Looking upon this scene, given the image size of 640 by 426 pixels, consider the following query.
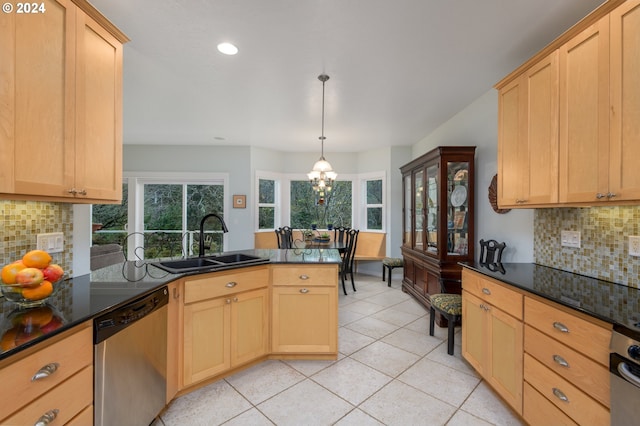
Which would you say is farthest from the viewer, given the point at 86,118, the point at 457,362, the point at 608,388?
the point at 457,362

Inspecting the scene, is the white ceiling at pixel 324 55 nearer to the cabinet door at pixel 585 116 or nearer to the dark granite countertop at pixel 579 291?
the cabinet door at pixel 585 116

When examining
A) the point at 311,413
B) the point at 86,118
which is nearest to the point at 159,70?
the point at 86,118

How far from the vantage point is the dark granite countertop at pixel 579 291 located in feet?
3.95

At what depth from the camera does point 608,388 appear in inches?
45.3

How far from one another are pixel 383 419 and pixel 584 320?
4.12 ft

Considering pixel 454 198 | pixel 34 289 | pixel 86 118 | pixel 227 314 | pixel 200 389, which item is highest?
pixel 86 118

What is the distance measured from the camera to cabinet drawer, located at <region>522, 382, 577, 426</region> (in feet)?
4.45

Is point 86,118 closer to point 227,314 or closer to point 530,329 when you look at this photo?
point 227,314

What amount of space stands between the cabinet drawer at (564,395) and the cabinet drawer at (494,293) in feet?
0.89

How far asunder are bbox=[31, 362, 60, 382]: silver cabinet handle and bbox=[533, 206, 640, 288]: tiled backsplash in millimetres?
2918

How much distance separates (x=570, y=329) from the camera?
1.33 meters

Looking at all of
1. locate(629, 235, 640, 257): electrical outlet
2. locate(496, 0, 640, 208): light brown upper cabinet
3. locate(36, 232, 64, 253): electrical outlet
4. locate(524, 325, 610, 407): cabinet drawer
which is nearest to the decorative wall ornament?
locate(496, 0, 640, 208): light brown upper cabinet

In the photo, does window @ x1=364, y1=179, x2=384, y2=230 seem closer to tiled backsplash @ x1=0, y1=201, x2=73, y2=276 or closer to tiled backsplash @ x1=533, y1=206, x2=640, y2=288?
tiled backsplash @ x1=533, y1=206, x2=640, y2=288

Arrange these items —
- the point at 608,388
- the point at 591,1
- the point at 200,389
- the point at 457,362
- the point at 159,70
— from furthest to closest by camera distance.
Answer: the point at 159,70, the point at 457,362, the point at 200,389, the point at 591,1, the point at 608,388
